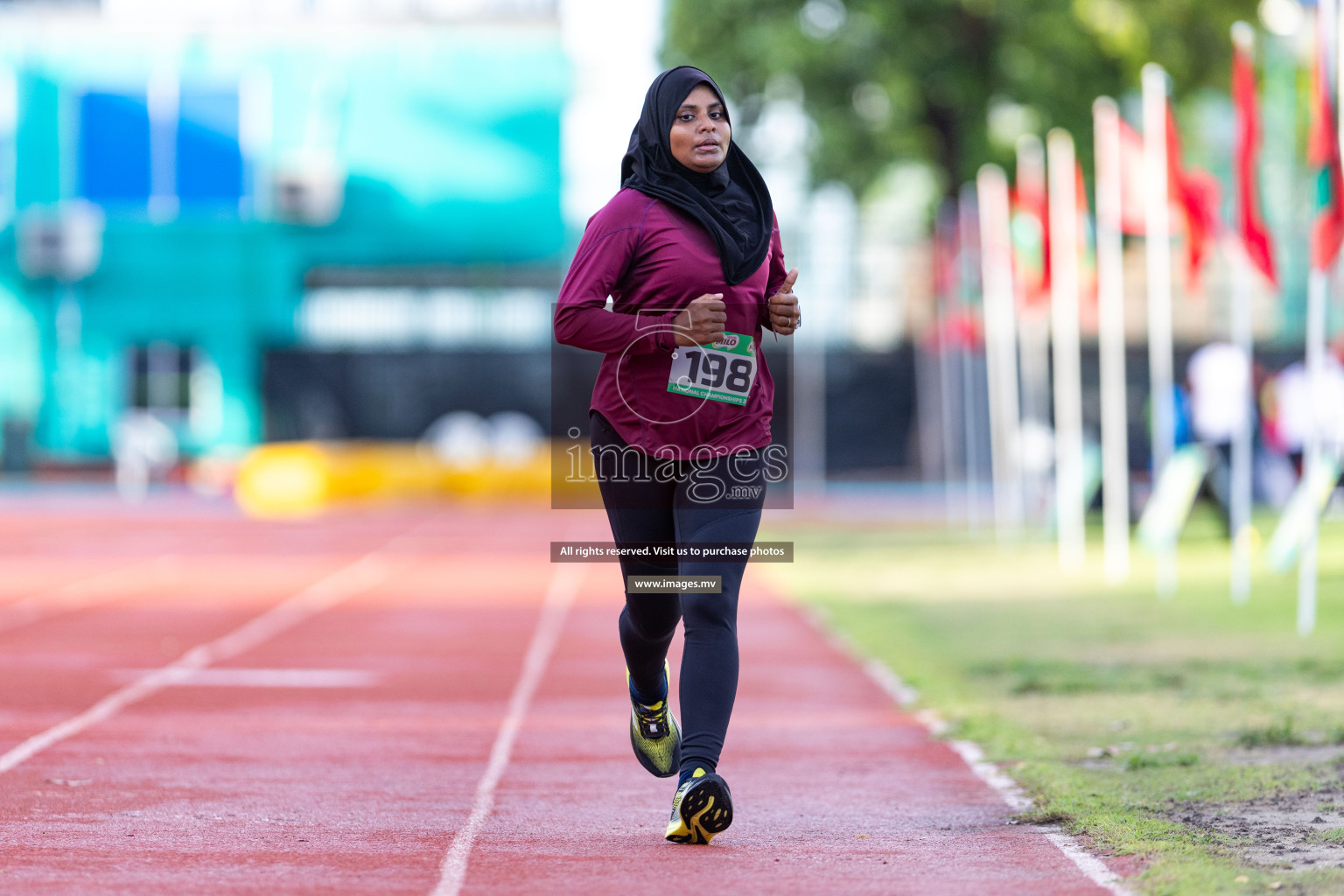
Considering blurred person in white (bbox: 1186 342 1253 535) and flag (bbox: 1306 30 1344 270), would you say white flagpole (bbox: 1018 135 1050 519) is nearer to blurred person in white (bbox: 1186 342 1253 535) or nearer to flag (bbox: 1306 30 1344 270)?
blurred person in white (bbox: 1186 342 1253 535)

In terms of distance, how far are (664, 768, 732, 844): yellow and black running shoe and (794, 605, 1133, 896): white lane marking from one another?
93 centimetres

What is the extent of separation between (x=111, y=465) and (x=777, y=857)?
31.8 metres

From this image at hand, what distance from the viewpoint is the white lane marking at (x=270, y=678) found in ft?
30.5

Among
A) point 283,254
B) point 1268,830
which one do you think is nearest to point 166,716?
point 1268,830

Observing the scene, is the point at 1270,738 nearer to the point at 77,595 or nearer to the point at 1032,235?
the point at 77,595

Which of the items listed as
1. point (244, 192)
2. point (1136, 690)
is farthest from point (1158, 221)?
point (244, 192)

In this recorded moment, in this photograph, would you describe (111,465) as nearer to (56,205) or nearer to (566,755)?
(56,205)

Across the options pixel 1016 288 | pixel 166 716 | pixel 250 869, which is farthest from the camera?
pixel 1016 288

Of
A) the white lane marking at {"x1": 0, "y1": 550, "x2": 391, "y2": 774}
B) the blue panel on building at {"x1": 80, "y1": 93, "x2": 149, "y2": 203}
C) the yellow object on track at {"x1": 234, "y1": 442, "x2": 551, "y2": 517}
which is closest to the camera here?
the white lane marking at {"x1": 0, "y1": 550, "x2": 391, "y2": 774}

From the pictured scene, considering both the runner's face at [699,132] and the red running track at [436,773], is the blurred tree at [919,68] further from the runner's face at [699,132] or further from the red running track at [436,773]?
the runner's face at [699,132]

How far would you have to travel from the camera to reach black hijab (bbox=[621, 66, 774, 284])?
16.9 feet

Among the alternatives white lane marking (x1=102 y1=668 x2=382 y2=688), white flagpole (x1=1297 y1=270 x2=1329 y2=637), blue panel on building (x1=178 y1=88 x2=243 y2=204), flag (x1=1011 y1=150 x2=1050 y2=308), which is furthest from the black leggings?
blue panel on building (x1=178 y1=88 x2=243 y2=204)

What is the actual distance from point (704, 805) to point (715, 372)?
45.8 inches

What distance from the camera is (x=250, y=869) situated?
4832 mm
